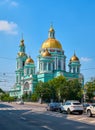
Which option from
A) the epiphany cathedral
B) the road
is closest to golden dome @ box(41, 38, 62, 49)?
the epiphany cathedral

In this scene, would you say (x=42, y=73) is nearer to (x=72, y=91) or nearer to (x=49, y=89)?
(x=49, y=89)

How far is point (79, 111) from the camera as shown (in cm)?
3491

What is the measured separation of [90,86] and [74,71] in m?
63.3

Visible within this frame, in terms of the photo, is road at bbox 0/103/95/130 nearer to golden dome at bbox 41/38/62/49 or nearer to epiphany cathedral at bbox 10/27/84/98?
epiphany cathedral at bbox 10/27/84/98

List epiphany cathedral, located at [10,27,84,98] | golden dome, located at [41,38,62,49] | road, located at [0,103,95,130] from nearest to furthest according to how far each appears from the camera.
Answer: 1. road, located at [0,103,95,130]
2. epiphany cathedral, located at [10,27,84,98]
3. golden dome, located at [41,38,62,49]

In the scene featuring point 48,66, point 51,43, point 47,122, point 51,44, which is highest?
point 51,43

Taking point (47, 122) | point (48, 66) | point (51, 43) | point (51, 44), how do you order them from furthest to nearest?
point (51, 43) < point (51, 44) < point (48, 66) < point (47, 122)

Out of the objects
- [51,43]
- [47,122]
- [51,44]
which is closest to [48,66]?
[51,44]

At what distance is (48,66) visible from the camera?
121 meters

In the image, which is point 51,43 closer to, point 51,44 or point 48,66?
point 51,44

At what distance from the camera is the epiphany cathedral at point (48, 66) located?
120 metres

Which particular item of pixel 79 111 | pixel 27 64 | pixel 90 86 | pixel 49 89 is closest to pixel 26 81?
pixel 27 64

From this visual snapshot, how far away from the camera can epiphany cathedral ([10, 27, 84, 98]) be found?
120250mm

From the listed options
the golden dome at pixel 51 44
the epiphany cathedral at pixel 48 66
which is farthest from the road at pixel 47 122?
the golden dome at pixel 51 44
